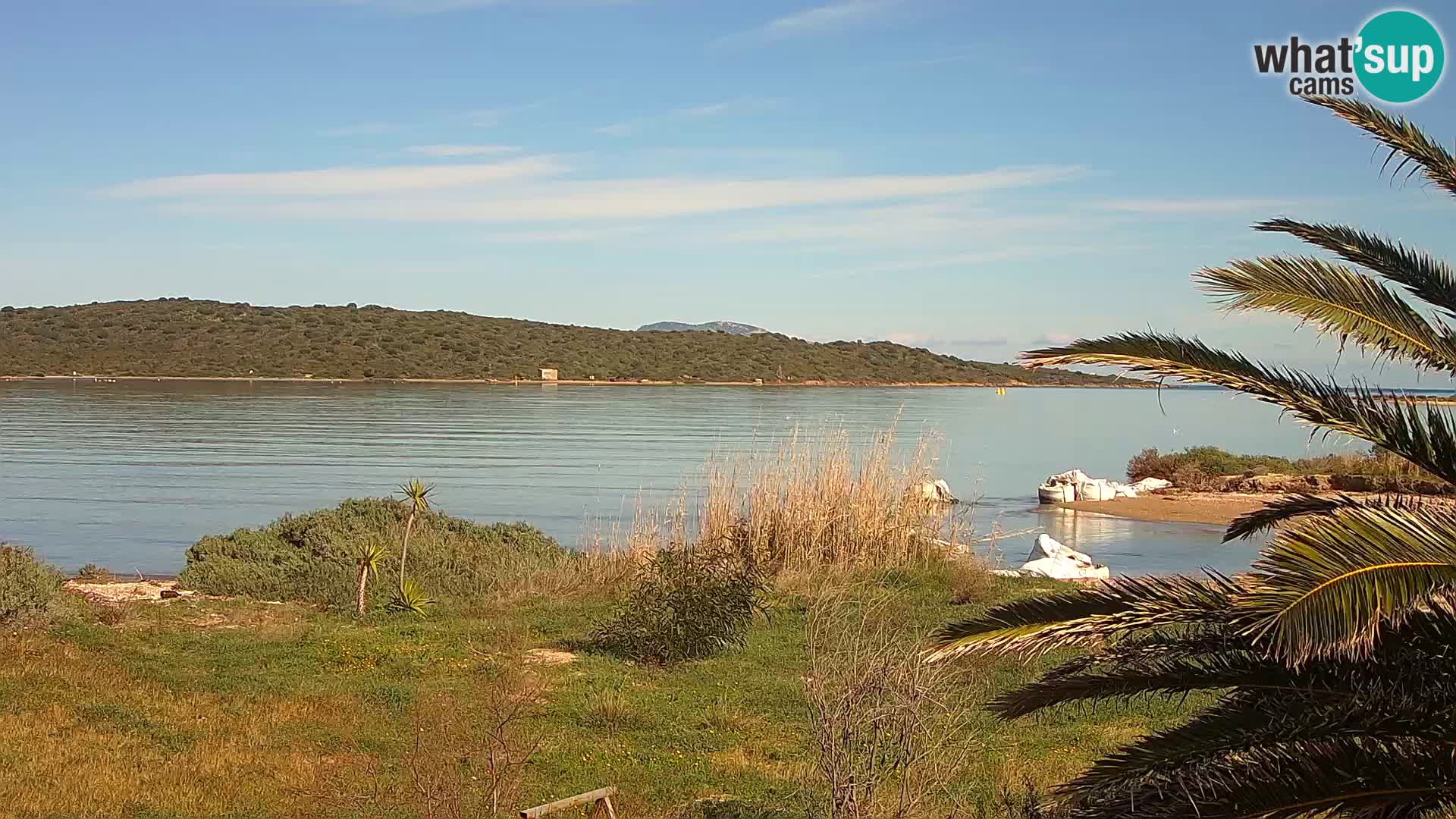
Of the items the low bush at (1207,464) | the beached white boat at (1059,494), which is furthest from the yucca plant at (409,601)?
the low bush at (1207,464)

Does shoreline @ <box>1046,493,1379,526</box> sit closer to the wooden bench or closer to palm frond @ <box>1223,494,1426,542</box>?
palm frond @ <box>1223,494,1426,542</box>

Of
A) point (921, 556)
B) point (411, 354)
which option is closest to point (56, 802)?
point (921, 556)

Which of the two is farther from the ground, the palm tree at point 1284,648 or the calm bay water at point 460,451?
the palm tree at point 1284,648

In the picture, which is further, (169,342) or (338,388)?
(169,342)

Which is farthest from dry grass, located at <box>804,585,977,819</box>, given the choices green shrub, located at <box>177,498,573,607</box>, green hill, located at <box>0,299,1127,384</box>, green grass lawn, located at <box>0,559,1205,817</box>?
green hill, located at <box>0,299,1127,384</box>

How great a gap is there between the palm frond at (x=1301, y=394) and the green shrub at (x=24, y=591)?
37.7ft

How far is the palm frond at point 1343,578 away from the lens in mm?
3371

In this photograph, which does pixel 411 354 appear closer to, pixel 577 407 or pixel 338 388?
pixel 338 388

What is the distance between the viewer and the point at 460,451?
140ft

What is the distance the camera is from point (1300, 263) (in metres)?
4.78

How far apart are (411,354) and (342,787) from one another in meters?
89.0

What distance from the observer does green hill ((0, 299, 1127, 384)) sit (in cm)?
8931

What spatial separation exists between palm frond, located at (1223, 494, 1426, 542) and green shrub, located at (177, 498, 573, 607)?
11751 millimetres

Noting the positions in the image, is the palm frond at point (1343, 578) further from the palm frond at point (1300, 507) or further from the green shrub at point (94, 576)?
the green shrub at point (94, 576)
